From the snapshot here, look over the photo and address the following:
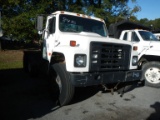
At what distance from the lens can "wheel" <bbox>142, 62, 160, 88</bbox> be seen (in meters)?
7.43

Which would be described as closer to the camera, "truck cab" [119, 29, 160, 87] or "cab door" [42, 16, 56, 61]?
"cab door" [42, 16, 56, 61]

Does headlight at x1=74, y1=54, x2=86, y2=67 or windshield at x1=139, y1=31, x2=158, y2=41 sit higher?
windshield at x1=139, y1=31, x2=158, y2=41

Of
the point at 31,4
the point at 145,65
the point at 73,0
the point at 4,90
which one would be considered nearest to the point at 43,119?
the point at 4,90

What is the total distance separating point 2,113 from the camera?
4688 mm

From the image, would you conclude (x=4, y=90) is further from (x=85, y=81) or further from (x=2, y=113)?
(x=85, y=81)

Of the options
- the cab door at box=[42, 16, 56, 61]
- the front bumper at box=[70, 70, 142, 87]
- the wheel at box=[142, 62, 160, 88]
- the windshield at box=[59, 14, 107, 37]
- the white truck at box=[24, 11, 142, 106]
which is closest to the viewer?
the front bumper at box=[70, 70, 142, 87]

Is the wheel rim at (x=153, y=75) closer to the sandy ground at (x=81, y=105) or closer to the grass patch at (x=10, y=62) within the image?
the sandy ground at (x=81, y=105)

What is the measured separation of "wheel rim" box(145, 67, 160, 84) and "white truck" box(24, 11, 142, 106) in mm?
1769

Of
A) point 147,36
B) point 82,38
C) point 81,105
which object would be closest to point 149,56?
point 147,36

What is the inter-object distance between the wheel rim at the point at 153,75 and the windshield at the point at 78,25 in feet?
7.86

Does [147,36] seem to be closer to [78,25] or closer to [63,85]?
[78,25]

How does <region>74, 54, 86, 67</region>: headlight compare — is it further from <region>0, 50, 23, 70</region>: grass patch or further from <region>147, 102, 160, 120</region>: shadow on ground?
<region>0, 50, 23, 70</region>: grass patch

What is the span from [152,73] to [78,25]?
11.3 feet

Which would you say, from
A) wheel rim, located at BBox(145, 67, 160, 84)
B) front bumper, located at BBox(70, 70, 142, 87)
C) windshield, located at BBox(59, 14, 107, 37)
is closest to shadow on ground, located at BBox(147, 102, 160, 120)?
front bumper, located at BBox(70, 70, 142, 87)
